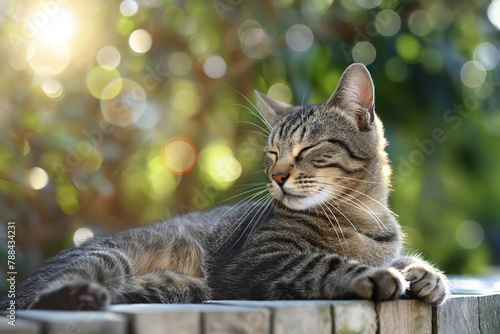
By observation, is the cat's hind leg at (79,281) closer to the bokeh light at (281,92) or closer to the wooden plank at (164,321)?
the wooden plank at (164,321)

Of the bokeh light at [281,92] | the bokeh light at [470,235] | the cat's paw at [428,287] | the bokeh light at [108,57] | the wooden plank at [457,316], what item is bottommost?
the wooden plank at [457,316]

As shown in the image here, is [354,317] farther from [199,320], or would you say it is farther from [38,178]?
[38,178]

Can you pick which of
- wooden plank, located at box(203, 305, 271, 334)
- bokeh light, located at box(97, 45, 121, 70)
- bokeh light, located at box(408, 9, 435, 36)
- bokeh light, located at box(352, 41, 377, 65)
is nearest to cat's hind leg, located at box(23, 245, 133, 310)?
wooden plank, located at box(203, 305, 271, 334)

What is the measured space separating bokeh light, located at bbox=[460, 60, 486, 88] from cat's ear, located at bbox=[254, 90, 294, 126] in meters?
1.45

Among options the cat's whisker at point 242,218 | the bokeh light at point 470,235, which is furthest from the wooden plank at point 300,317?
the bokeh light at point 470,235

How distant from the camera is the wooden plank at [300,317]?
49.3 inches

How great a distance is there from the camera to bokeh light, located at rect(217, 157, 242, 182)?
11.8ft

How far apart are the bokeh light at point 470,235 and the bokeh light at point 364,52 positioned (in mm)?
1634

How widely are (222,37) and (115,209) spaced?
1.48 meters

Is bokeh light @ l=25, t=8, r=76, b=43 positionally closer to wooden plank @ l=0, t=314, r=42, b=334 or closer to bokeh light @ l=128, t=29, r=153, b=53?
bokeh light @ l=128, t=29, r=153, b=53

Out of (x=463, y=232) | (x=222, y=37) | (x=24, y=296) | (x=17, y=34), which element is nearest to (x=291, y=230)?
(x=24, y=296)

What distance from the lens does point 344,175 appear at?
2.04 m

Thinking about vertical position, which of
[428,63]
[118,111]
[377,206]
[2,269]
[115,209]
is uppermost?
[428,63]

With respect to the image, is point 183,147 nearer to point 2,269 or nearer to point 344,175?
point 2,269
